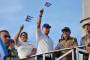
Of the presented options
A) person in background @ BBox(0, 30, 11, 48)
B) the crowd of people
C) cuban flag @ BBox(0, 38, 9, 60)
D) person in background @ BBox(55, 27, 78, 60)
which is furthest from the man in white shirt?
cuban flag @ BBox(0, 38, 9, 60)

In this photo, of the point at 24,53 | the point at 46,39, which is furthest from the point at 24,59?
the point at 46,39

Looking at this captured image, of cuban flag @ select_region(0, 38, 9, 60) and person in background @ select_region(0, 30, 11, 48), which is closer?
cuban flag @ select_region(0, 38, 9, 60)

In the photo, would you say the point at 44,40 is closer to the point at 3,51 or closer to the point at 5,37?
the point at 5,37

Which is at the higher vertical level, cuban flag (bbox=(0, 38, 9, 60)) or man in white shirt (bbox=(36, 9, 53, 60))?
man in white shirt (bbox=(36, 9, 53, 60))

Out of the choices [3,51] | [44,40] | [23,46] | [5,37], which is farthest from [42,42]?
[3,51]

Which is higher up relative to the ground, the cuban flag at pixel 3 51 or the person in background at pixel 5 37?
the person in background at pixel 5 37

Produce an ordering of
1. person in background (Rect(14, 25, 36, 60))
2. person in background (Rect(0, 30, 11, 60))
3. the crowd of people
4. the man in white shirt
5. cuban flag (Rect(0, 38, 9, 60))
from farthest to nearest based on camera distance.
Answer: person in background (Rect(14, 25, 36, 60))
the man in white shirt
the crowd of people
person in background (Rect(0, 30, 11, 60))
cuban flag (Rect(0, 38, 9, 60))

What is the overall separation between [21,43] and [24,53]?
0.90ft

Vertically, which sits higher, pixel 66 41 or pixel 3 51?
pixel 66 41

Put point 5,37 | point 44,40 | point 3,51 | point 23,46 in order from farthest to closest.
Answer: point 23,46
point 44,40
point 5,37
point 3,51

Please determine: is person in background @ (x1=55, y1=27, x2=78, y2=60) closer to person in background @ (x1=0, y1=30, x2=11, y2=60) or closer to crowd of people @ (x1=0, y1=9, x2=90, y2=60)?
crowd of people @ (x1=0, y1=9, x2=90, y2=60)

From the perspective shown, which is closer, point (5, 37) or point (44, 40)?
A: point (5, 37)

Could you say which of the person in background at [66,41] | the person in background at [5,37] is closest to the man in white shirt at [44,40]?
the person in background at [66,41]

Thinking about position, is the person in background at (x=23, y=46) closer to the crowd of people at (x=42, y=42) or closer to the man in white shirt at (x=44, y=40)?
the crowd of people at (x=42, y=42)
